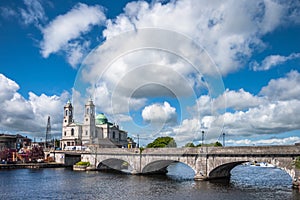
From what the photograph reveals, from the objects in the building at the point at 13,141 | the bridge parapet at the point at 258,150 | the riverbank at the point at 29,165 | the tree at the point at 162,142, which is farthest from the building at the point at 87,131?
the bridge parapet at the point at 258,150

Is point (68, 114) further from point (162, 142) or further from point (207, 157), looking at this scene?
point (207, 157)

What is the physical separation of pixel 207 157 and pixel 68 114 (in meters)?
104

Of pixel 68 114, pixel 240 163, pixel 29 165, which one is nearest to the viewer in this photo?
pixel 240 163

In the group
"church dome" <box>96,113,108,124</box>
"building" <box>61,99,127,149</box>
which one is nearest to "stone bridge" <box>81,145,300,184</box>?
"building" <box>61,99,127,149</box>

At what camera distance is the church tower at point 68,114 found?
490ft

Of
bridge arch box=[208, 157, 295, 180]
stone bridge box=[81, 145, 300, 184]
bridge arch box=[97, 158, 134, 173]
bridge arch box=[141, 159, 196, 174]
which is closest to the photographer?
bridge arch box=[208, 157, 295, 180]

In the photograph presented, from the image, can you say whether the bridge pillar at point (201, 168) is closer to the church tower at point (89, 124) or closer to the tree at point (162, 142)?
the tree at point (162, 142)

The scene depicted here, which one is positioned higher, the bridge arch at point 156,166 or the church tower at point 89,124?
the church tower at point 89,124

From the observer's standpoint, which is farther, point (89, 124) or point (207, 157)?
point (89, 124)

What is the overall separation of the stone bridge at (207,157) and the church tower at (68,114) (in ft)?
226

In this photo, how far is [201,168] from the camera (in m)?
58.5

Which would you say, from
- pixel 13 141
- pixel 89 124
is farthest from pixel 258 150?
pixel 13 141

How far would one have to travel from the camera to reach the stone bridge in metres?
47.5

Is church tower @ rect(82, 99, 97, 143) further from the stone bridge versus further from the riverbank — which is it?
the stone bridge
